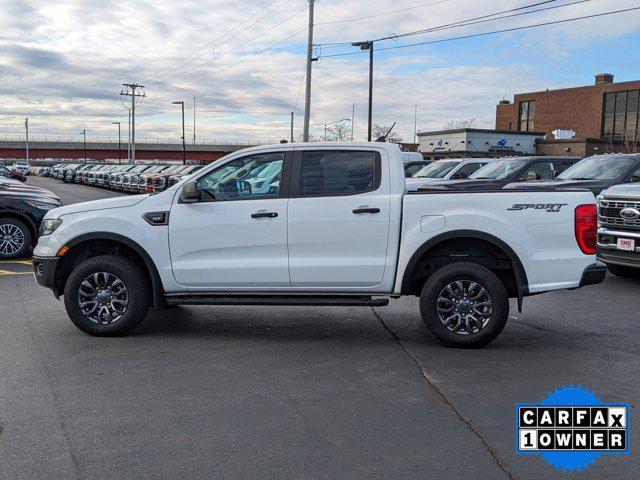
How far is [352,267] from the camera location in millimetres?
6684

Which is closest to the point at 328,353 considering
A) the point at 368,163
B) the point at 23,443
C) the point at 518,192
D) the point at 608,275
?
the point at 368,163

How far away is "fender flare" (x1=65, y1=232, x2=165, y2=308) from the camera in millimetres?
6918

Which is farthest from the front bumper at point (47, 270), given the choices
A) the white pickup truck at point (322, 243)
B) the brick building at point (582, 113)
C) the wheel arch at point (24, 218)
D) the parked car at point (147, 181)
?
the brick building at point (582, 113)

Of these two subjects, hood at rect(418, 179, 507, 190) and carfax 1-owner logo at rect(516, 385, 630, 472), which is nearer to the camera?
carfax 1-owner logo at rect(516, 385, 630, 472)

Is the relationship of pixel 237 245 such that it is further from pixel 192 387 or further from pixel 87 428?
pixel 87 428

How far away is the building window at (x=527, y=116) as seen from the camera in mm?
71625

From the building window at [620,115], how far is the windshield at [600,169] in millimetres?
49845

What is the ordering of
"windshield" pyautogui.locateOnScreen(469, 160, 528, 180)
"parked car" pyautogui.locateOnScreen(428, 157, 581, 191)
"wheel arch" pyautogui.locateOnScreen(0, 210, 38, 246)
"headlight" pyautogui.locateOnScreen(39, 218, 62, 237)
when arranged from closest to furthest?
"headlight" pyautogui.locateOnScreen(39, 218, 62, 237) → "wheel arch" pyautogui.locateOnScreen(0, 210, 38, 246) → "parked car" pyautogui.locateOnScreen(428, 157, 581, 191) → "windshield" pyautogui.locateOnScreen(469, 160, 528, 180)

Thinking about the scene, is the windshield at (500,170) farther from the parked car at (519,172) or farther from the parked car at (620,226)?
the parked car at (620,226)

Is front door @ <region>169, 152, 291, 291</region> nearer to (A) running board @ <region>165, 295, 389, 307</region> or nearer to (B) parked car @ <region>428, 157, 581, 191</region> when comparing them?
(A) running board @ <region>165, 295, 389, 307</region>

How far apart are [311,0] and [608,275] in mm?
25126

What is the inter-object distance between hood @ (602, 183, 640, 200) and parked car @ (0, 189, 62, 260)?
10022mm

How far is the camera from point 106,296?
7.01 meters

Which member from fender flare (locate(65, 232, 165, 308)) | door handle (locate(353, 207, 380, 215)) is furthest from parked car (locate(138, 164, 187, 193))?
door handle (locate(353, 207, 380, 215))
